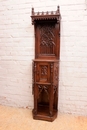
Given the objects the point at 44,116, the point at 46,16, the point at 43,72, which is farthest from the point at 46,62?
the point at 44,116

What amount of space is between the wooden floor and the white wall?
0.17m

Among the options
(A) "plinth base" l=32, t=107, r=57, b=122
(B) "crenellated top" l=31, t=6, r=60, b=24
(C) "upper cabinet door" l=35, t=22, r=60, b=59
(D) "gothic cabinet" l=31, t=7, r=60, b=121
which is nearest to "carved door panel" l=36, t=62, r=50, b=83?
(D) "gothic cabinet" l=31, t=7, r=60, b=121

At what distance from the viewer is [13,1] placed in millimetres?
2070

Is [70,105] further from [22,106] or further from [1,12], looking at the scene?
[1,12]

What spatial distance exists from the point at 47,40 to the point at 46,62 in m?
0.42

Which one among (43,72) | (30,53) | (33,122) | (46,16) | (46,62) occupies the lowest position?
(33,122)

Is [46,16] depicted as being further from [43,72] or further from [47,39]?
[43,72]

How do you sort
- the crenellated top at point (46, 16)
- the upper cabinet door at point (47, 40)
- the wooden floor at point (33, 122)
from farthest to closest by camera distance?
the upper cabinet door at point (47, 40) → the crenellated top at point (46, 16) → the wooden floor at point (33, 122)

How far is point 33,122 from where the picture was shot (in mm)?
1826

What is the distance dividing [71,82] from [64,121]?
0.55 meters

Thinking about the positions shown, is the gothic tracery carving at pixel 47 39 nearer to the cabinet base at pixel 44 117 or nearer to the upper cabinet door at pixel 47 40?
the upper cabinet door at pixel 47 40

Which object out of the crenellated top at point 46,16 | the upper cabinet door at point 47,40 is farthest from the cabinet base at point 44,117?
the crenellated top at point 46,16

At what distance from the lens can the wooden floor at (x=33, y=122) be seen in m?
1.71

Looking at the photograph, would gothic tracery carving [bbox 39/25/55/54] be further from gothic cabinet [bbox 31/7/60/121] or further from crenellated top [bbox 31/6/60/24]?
crenellated top [bbox 31/6/60/24]
